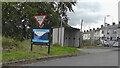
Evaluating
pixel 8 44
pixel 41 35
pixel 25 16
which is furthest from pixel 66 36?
pixel 8 44

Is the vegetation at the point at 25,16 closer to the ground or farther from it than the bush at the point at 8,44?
farther from it

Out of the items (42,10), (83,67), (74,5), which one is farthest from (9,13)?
(83,67)

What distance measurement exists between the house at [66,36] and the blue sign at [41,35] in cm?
939

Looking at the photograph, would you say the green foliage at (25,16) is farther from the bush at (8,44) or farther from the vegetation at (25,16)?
the bush at (8,44)

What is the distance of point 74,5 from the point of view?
3481 cm

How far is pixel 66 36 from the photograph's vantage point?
25531 mm

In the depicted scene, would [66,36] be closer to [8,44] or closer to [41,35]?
[41,35]

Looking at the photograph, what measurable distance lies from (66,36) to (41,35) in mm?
11820

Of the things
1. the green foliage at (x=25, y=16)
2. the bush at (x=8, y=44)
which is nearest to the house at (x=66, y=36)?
the green foliage at (x=25, y=16)

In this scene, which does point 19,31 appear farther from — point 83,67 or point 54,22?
point 83,67

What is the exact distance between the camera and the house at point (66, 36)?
23.6 meters

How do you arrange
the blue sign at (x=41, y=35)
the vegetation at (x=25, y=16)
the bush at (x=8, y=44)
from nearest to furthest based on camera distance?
the blue sign at (x=41, y=35)
the bush at (x=8, y=44)
the vegetation at (x=25, y=16)

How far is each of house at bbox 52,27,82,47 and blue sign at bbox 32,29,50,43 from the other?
9.39m

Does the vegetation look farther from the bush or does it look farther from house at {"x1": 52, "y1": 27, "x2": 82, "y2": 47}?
the bush
